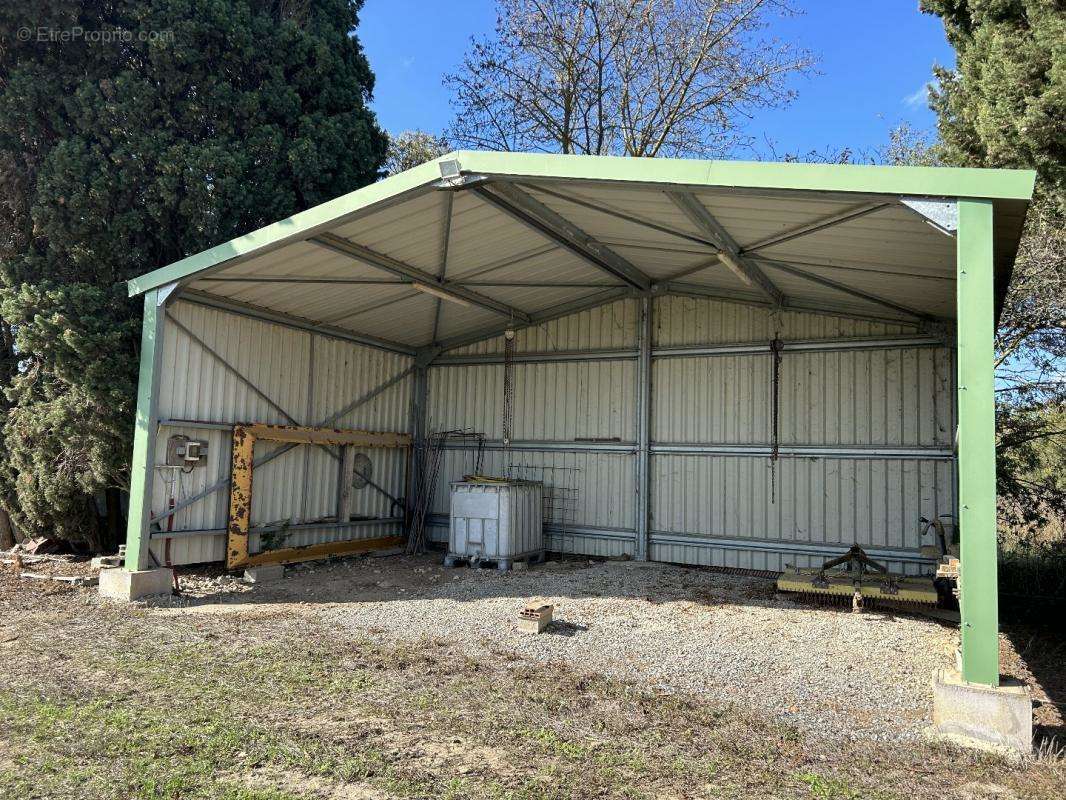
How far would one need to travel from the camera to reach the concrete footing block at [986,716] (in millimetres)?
4094

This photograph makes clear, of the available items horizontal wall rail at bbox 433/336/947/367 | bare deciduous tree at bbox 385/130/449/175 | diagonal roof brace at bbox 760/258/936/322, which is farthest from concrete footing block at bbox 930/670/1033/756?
bare deciduous tree at bbox 385/130/449/175

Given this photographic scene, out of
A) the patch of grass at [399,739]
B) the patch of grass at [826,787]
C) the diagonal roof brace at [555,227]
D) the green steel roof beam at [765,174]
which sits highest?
the diagonal roof brace at [555,227]

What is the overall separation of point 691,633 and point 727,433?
4.65 m

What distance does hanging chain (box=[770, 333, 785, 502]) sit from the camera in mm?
10406

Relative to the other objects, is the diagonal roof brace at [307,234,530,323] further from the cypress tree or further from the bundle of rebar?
the cypress tree

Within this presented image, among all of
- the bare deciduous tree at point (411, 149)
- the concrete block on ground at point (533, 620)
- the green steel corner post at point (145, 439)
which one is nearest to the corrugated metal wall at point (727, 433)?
the concrete block on ground at point (533, 620)

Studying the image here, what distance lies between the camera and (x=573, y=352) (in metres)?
12.1

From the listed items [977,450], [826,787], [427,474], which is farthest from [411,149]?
[826,787]

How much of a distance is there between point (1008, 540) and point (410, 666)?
11.1 m

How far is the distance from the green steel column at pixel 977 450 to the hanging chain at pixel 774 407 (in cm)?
584

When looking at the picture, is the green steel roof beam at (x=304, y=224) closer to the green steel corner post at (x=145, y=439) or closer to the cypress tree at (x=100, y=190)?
the green steel corner post at (x=145, y=439)

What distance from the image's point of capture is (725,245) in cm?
780

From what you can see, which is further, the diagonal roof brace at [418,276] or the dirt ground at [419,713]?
the diagonal roof brace at [418,276]

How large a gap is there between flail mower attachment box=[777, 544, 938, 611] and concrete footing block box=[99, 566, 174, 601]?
22.6ft
